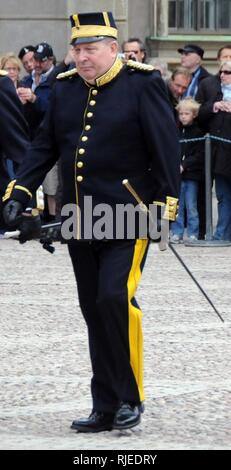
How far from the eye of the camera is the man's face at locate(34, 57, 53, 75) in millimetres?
16766

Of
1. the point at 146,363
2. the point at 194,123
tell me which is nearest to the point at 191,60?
the point at 194,123

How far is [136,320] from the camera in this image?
22.8 ft

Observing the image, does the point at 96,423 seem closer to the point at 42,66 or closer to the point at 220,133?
the point at 220,133

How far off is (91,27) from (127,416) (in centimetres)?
173

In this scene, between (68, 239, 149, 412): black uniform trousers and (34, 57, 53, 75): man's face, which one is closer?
(68, 239, 149, 412): black uniform trousers

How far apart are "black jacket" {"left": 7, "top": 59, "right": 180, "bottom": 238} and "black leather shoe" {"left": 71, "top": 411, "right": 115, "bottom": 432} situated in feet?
2.71

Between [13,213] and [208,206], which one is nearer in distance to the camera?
[13,213]

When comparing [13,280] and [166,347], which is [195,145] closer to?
[13,280]

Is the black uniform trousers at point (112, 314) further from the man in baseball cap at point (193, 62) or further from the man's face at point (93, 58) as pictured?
the man in baseball cap at point (193, 62)

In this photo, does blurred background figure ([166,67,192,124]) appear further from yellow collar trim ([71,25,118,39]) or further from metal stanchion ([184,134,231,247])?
yellow collar trim ([71,25,118,39])

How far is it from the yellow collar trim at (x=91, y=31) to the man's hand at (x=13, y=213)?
81 cm

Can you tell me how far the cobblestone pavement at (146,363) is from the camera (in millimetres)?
6879

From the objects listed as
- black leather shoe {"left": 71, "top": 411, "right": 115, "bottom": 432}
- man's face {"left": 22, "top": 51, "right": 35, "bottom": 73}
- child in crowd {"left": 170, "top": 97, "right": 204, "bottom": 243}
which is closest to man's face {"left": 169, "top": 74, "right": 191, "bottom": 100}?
child in crowd {"left": 170, "top": 97, "right": 204, "bottom": 243}

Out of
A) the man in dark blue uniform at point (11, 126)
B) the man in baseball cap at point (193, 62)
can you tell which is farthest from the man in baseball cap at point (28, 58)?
the man in dark blue uniform at point (11, 126)
